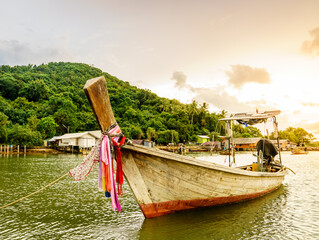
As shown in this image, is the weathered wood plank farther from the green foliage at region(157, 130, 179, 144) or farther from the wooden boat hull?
the green foliage at region(157, 130, 179, 144)

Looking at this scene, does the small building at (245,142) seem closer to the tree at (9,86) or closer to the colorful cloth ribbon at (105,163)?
the colorful cloth ribbon at (105,163)

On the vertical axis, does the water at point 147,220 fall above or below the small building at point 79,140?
below

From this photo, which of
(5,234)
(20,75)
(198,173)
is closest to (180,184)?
(198,173)

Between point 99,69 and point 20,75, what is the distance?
3332 centimetres

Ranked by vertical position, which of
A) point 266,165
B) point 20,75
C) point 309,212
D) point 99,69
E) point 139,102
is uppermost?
point 99,69

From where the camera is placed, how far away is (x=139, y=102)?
87.4 m

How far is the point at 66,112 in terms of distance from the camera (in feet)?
200

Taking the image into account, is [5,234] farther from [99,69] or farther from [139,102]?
[99,69]

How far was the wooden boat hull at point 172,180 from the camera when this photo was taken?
6.00 metres

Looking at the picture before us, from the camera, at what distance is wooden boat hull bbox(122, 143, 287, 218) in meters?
6.00

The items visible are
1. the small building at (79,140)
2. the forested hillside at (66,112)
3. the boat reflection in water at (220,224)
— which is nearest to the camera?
the boat reflection in water at (220,224)

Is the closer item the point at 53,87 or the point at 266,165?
the point at 266,165

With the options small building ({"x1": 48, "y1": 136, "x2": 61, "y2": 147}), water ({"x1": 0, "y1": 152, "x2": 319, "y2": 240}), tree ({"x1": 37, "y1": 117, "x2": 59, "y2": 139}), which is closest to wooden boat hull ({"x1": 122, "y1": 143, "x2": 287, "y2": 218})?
water ({"x1": 0, "y1": 152, "x2": 319, "y2": 240})

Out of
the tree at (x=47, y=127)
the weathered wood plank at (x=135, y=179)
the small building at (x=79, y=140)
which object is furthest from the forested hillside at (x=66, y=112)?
the weathered wood plank at (x=135, y=179)
